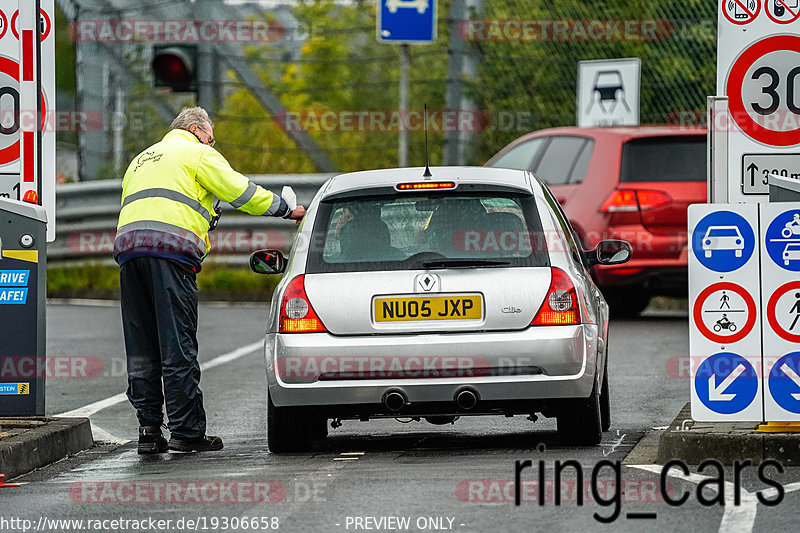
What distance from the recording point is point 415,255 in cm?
824

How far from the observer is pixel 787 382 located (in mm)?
7723

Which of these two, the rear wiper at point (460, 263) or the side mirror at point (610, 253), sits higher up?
the side mirror at point (610, 253)

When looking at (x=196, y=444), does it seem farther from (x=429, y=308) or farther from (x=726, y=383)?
(x=726, y=383)

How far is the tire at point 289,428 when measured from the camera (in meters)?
8.30

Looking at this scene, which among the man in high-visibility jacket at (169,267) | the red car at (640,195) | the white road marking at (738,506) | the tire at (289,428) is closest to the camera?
the white road marking at (738,506)

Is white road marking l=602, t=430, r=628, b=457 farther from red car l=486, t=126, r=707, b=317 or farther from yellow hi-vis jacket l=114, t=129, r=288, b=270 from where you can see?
red car l=486, t=126, r=707, b=317

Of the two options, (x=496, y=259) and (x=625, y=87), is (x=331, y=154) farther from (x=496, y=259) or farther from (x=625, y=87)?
(x=496, y=259)

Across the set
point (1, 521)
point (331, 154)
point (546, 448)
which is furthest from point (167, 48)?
point (1, 521)

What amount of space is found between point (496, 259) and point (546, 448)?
37.2 inches

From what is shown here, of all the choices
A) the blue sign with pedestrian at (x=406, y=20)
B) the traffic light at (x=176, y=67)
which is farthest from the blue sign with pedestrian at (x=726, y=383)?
the blue sign with pedestrian at (x=406, y=20)

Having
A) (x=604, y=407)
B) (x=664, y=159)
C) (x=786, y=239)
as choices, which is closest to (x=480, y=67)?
(x=664, y=159)

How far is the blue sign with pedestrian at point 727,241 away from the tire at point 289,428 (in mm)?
2019

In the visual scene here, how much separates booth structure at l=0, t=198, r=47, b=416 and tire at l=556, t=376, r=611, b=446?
2.71m

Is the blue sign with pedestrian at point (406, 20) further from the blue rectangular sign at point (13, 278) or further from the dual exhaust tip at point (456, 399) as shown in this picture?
the dual exhaust tip at point (456, 399)
